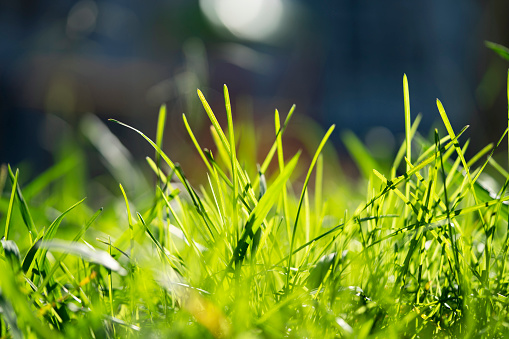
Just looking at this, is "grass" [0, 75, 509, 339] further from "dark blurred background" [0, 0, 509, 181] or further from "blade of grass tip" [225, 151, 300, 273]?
"dark blurred background" [0, 0, 509, 181]

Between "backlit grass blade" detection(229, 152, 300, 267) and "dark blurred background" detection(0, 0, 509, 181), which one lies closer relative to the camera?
"backlit grass blade" detection(229, 152, 300, 267)

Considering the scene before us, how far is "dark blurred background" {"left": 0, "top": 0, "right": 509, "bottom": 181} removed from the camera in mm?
3535

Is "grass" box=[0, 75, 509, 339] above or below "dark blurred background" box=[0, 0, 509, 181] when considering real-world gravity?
above

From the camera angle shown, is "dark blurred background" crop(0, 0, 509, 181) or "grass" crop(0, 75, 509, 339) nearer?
"grass" crop(0, 75, 509, 339)

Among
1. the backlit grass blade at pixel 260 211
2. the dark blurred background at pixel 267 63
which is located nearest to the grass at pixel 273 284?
the backlit grass blade at pixel 260 211

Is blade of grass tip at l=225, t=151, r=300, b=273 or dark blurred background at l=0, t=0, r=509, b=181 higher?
blade of grass tip at l=225, t=151, r=300, b=273

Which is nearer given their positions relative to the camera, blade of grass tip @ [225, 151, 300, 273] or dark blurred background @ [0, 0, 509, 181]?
blade of grass tip @ [225, 151, 300, 273]

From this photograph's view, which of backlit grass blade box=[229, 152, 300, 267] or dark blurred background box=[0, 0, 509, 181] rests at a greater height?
backlit grass blade box=[229, 152, 300, 267]

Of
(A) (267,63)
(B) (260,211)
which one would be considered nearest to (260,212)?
(B) (260,211)

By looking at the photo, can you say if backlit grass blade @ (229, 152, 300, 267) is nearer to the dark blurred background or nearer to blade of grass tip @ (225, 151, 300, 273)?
blade of grass tip @ (225, 151, 300, 273)

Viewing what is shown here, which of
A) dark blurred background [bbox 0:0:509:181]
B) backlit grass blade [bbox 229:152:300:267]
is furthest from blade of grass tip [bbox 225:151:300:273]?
dark blurred background [bbox 0:0:509:181]

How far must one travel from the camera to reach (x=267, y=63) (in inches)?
172

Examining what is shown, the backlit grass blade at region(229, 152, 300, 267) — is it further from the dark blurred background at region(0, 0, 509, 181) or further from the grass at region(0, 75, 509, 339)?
the dark blurred background at region(0, 0, 509, 181)

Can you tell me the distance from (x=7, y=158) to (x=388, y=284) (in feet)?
13.2
